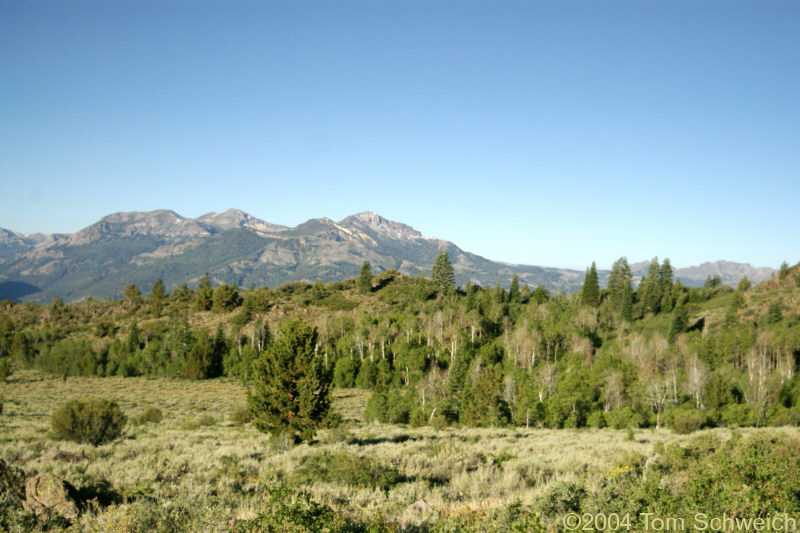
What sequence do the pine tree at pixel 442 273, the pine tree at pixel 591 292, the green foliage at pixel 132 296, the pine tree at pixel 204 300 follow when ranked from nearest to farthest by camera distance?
the pine tree at pixel 591 292 < the pine tree at pixel 442 273 < the pine tree at pixel 204 300 < the green foliage at pixel 132 296

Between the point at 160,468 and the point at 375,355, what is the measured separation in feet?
239

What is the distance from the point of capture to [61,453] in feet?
47.9

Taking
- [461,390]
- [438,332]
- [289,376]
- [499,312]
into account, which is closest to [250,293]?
[438,332]

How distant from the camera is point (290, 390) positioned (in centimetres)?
2014

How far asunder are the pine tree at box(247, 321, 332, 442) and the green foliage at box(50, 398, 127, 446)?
25.1ft

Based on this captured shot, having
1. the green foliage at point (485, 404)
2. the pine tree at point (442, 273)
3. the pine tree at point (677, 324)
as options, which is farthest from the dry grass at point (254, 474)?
the pine tree at point (442, 273)

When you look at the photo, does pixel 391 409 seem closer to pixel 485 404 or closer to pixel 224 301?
pixel 485 404

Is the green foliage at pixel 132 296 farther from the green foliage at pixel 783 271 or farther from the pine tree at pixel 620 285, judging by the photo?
the green foliage at pixel 783 271

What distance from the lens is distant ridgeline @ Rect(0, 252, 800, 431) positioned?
5153cm

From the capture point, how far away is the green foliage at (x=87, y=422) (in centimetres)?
2000

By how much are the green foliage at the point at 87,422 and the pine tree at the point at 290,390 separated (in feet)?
25.1

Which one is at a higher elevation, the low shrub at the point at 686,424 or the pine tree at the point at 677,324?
the pine tree at the point at 677,324

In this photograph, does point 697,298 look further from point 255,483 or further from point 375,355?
point 255,483

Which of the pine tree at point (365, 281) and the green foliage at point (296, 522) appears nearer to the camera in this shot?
the green foliage at point (296, 522)
